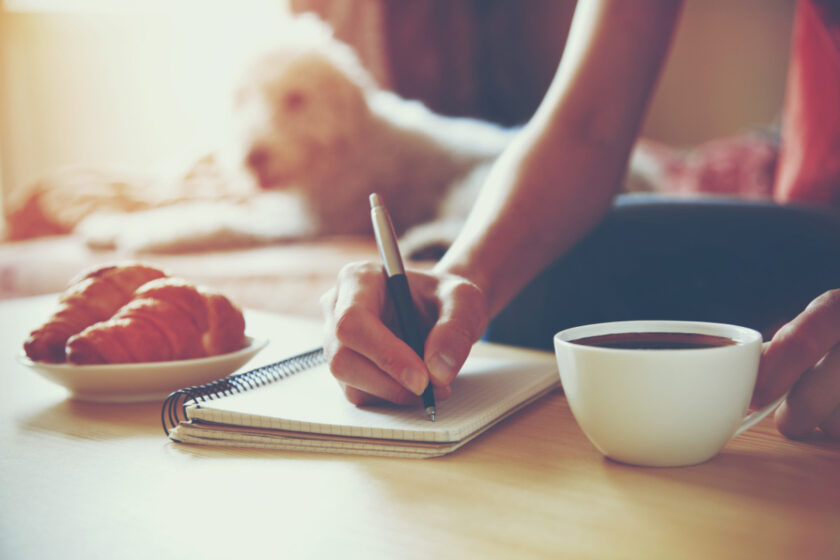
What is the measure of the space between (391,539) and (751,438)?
0.88ft

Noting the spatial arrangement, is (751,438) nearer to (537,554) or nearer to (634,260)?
(537,554)

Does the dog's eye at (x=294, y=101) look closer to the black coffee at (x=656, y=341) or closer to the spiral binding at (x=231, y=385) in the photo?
the spiral binding at (x=231, y=385)

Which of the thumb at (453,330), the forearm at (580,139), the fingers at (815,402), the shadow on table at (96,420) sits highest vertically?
the forearm at (580,139)

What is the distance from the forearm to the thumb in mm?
224

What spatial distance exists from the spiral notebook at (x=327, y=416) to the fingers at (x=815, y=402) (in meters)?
0.18

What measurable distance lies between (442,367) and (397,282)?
93mm

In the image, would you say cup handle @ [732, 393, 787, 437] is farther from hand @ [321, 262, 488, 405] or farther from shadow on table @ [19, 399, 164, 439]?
shadow on table @ [19, 399, 164, 439]

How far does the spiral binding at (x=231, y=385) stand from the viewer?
536mm

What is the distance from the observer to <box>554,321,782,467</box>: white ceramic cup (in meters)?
0.41

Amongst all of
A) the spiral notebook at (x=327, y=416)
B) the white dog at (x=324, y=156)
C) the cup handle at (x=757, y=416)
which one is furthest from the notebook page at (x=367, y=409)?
the white dog at (x=324, y=156)

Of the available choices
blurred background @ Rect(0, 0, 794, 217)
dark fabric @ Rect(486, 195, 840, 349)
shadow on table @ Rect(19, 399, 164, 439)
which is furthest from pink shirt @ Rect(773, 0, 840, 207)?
shadow on table @ Rect(19, 399, 164, 439)

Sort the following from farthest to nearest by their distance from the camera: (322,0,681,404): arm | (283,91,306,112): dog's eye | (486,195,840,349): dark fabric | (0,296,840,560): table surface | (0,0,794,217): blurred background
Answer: (0,0,794,217): blurred background, (283,91,306,112): dog's eye, (486,195,840,349): dark fabric, (322,0,681,404): arm, (0,296,840,560): table surface

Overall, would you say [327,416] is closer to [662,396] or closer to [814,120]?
[662,396]

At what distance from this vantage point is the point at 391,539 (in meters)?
0.37
